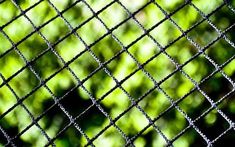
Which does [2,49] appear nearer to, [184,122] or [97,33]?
[97,33]

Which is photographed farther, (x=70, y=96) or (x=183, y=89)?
(x=70, y=96)

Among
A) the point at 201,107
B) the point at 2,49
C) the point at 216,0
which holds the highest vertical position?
the point at 2,49

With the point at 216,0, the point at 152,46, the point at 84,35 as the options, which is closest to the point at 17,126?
the point at 84,35

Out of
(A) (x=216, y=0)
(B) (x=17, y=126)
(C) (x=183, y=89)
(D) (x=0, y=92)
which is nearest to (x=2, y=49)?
(D) (x=0, y=92)

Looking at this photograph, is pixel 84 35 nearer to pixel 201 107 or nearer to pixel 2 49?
pixel 2 49

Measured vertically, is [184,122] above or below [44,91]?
below

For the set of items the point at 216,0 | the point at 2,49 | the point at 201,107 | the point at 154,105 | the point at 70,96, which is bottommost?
the point at 201,107
